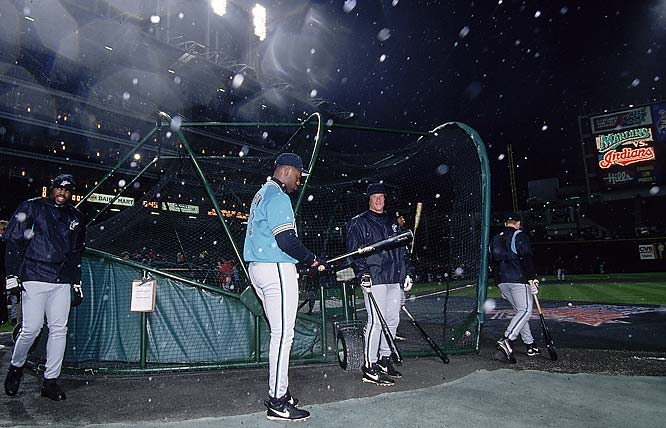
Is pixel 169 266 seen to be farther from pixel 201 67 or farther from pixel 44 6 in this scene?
pixel 201 67

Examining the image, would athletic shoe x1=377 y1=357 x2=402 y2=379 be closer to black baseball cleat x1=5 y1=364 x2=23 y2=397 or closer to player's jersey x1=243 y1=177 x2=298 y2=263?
player's jersey x1=243 y1=177 x2=298 y2=263

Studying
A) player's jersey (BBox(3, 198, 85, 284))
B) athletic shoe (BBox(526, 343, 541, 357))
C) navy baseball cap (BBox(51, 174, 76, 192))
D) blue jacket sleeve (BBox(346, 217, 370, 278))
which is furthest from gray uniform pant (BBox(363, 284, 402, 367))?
navy baseball cap (BBox(51, 174, 76, 192))

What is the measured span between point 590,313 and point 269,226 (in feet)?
32.2

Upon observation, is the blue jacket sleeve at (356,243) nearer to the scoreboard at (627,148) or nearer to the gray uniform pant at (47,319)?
the gray uniform pant at (47,319)

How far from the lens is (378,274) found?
16.4 ft

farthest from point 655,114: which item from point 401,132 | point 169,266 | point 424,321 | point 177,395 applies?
point 177,395

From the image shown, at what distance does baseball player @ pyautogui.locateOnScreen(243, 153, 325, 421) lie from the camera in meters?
3.63

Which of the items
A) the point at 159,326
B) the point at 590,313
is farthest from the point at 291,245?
the point at 590,313

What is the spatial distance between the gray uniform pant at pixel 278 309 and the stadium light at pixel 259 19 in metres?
47.0

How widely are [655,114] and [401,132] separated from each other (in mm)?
36241

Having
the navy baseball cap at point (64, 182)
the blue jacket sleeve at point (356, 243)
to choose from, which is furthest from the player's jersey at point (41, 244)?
the blue jacket sleeve at point (356, 243)

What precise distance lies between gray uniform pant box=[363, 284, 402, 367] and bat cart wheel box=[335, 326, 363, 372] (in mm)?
342

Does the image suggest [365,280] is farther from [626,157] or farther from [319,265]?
[626,157]

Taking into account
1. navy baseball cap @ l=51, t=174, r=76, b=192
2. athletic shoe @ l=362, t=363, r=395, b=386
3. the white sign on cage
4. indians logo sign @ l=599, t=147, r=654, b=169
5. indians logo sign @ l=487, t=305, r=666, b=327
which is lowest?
indians logo sign @ l=487, t=305, r=666, b=327
